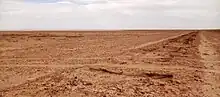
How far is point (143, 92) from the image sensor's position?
19.6ft

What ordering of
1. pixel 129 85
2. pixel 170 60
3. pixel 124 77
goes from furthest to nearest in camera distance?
1. pixel 170 60
2. pixel 124 77
3. pixel 129 85

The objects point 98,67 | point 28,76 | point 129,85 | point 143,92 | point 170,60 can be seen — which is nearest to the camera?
point 143,92

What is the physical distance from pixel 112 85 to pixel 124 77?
2.77 ft

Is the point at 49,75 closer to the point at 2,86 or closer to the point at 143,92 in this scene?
Result: the point at 2,86

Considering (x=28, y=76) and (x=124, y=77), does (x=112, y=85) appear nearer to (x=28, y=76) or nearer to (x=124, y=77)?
(x=124, y=77)

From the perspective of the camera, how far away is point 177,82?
6832mm

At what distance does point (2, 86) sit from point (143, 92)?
2.96 meters

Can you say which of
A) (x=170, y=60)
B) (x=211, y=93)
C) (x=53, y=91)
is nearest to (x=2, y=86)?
(x=53, y=91)

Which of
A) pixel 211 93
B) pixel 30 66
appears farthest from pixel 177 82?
pixel 30 66

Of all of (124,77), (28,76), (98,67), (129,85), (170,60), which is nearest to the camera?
(129,85)

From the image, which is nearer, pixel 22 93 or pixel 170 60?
pixel 22 93

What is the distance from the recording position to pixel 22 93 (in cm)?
615

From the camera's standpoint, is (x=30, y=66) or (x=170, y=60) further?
(x=170, y=60)

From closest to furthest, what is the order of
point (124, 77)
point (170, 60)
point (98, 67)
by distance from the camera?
point (124, 77)
point (98, 67)
point (170, 60)
